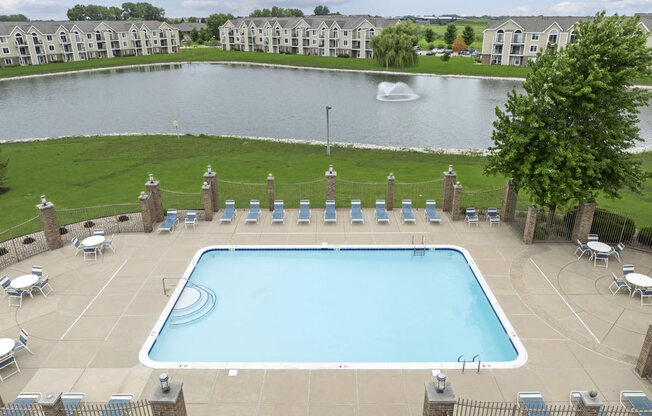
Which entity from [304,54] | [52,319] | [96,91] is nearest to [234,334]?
[52,319]

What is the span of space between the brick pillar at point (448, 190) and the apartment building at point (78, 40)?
114 meters

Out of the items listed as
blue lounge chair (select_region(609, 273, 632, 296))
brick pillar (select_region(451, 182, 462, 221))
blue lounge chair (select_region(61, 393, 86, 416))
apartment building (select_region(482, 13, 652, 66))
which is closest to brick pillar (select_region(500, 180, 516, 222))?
brick pillar (select_region(451, 182, 462, 221))

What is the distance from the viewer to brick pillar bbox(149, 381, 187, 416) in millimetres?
9461

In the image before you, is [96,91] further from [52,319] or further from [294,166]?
[52,319]

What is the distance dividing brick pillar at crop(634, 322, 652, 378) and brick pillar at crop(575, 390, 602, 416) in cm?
380

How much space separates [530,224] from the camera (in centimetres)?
1984

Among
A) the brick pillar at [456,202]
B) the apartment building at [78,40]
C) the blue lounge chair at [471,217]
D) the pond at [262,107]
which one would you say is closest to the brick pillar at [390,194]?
the brick pillar at [456,202]

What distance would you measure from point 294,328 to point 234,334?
2045mm

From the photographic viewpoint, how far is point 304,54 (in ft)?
398

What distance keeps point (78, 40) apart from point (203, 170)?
343 ft

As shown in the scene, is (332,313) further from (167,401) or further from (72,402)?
(72,402)

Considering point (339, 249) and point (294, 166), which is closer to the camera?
point (339, 249)

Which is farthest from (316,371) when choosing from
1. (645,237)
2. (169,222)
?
(645,237)

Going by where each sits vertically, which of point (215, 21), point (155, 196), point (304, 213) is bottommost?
point (304, 213)
